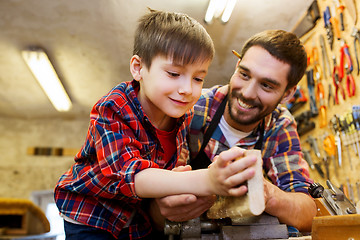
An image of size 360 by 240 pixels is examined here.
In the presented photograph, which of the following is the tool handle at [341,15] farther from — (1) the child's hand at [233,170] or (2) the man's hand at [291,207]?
(1) the child's hand at [233,170]

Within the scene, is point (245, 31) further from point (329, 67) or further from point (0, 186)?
point (0, 186)

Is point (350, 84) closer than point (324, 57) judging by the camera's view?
Yes

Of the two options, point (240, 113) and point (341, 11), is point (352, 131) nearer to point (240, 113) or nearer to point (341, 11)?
point (341, 11)

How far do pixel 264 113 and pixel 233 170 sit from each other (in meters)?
1.14

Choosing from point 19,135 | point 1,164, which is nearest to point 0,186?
point 1,164

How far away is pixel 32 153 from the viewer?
6.12 metres

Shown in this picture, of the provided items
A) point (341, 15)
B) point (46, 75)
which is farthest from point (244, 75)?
point (46, 75)

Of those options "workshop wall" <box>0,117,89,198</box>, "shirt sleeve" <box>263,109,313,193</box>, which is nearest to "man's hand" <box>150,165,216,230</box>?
"shirt sleeve" <box>263,109,313,193</box>

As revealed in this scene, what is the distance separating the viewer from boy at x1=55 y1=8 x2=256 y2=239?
99cm

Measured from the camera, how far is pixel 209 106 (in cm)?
187

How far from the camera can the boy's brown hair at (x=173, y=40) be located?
1.09 meters

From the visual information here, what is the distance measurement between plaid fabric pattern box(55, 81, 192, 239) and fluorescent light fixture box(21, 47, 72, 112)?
3.24 meters

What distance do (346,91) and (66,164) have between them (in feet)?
17.9

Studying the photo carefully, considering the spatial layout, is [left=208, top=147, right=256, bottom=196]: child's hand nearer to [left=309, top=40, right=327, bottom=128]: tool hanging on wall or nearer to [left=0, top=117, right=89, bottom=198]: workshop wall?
[left=309, top=40, right=327, bottom=128]: tool hanging on wall
